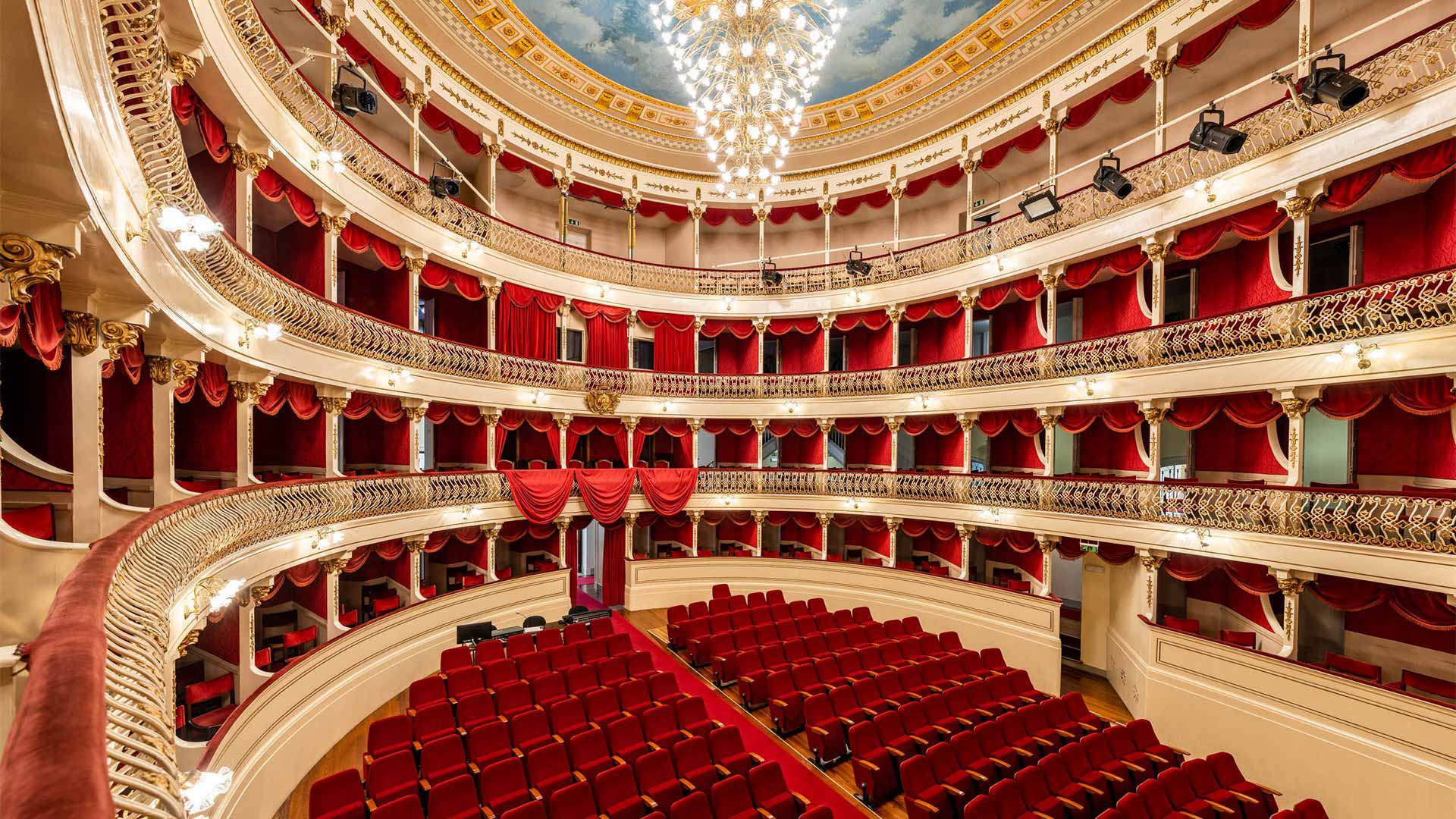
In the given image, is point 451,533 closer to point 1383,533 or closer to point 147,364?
point 147,364

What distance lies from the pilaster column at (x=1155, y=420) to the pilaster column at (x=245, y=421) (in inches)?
557

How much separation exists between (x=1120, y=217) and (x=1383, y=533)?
6.75 metres

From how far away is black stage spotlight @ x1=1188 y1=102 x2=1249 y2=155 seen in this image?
9156mm

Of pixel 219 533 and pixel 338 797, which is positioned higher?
pixel 219 533

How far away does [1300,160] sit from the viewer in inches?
377

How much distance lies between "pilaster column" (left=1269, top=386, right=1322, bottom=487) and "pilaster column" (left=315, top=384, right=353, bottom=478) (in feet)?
48.5

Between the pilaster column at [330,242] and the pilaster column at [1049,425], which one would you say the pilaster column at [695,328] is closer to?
the pilaster column at [1049,425]

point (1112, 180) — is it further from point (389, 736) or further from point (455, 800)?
point (389, 736)

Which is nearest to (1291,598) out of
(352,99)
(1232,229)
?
(1232,229)

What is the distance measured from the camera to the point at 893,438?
17000 mm

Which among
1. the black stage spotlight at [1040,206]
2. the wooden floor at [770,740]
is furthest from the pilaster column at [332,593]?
the black stage spotlight at [1040,206]

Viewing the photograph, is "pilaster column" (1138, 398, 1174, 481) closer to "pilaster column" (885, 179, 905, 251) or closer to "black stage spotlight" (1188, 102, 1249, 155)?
"black stage spotlight" (1188, 102, 1249, 155)

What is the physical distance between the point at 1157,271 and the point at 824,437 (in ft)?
28.5

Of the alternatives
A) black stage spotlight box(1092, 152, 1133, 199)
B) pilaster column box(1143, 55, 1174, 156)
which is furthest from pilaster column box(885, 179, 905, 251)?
pilaster column box(1143, 55, 1174, 156)
